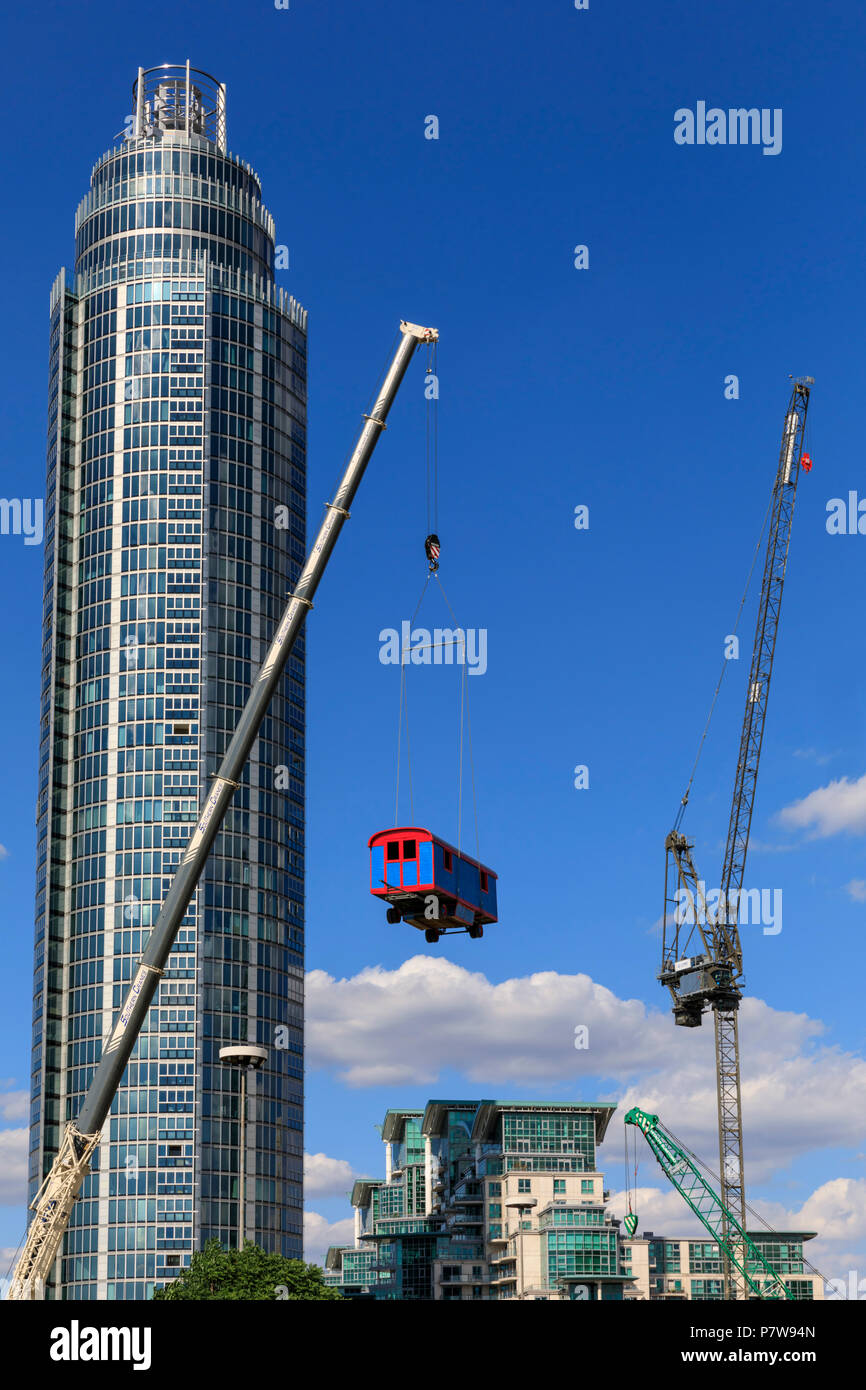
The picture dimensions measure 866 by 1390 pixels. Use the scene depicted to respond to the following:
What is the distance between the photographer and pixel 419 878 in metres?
85.1

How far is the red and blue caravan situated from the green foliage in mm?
64159

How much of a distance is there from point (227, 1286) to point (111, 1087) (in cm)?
6800

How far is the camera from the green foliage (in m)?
144

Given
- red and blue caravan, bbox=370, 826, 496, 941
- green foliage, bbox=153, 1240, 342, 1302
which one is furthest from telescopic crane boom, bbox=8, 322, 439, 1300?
green foliage, bbox=153, 1240, 342, 1302

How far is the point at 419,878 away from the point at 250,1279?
7407 cm

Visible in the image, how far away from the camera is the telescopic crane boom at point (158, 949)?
82.9 metres

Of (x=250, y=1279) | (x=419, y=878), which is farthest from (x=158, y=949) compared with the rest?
(x=250, y=1279)

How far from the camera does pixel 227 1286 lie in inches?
5743

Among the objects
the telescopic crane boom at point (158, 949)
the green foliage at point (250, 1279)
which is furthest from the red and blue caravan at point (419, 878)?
the green foliage at point (250, 1279)

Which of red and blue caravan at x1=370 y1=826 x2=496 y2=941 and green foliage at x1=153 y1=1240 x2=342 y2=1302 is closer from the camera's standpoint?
red and blue caravan at x1=370 y1=826 x2=496 y2=941

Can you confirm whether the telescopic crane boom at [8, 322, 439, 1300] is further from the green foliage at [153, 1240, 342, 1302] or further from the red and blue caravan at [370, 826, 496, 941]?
the green foliage at [153, 1240, 342, 1302]

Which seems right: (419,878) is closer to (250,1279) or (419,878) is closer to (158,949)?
(158,949)
